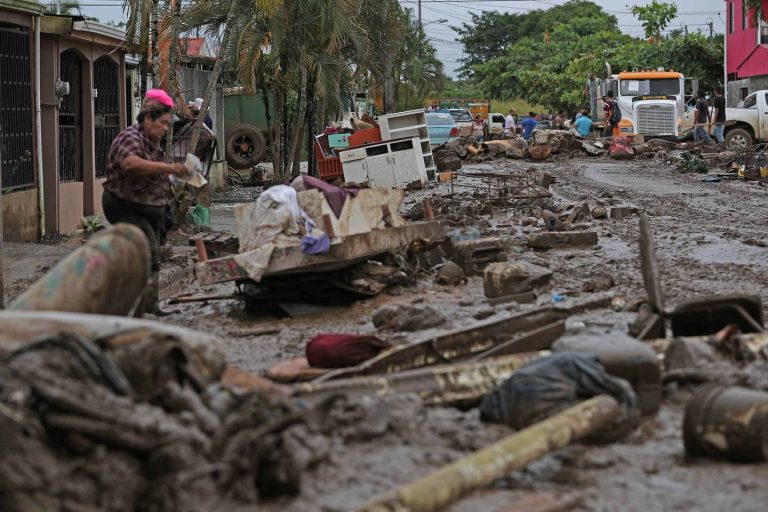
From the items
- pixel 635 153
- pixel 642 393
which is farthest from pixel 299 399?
pixel 635 153

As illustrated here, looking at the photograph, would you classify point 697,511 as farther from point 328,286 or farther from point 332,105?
point 332,105

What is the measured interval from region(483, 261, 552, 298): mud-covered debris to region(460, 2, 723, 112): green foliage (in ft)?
157

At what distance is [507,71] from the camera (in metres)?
81.1

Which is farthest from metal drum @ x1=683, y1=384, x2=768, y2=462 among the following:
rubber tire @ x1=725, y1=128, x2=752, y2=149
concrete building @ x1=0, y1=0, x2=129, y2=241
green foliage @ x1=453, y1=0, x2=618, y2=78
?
green foliage @ x1=453, y1=0, x2=618, y2=78

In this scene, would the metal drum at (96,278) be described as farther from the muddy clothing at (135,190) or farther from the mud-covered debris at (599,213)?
the mud-covered debris at (599,213)

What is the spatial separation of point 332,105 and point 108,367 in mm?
32933

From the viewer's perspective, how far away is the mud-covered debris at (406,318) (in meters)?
8.11

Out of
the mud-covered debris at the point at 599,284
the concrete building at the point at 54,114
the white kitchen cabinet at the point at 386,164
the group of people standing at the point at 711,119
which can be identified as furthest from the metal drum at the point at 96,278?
the group of people standing at the point at 711,119

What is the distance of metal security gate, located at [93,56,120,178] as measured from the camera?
18250mm

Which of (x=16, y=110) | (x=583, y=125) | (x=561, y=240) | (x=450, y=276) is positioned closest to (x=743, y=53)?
(x=583, y=125)

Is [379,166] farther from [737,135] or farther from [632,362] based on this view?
[632,362]

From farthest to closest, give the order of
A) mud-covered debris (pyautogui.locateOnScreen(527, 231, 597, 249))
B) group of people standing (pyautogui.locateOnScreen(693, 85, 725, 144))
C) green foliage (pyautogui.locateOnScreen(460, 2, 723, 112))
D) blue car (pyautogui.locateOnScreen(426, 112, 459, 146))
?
green foliage (pyautogui.locateOnScreen(460, 2, 723, 112)) < blue car (pyautogui.locateOnScreen(426, 112, 459, 146)) < group of people standing (pyautogui.locateOnScreen(693, 85, 725, 144)) < mud-covered debris (pyautogui.locateOnScreen(527, 231, 597, 249))

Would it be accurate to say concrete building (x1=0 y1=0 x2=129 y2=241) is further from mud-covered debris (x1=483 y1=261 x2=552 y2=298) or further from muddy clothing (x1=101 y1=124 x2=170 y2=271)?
mud-covered debris (x1=483 y1=261 x2=552 y2=298)

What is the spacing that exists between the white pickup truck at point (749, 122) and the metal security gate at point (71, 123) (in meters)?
21.0
